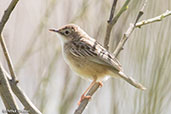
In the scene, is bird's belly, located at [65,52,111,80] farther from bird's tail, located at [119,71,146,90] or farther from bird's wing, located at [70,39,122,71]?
bird's tail, located at [119,71,146,90]

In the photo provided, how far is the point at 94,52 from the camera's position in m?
4.05

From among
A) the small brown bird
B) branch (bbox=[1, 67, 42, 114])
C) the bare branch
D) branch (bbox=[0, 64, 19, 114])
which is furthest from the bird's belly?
branch (bbox=[0, 64, 19, 114])

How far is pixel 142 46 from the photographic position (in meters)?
3.56

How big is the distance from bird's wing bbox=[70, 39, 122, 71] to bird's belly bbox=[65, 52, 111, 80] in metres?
0.07

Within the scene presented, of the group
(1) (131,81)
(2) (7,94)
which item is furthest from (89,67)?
(2) (7,94)

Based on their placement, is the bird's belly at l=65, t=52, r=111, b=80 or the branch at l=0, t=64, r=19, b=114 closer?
the branch at l=0, t=64, r=19, b=114

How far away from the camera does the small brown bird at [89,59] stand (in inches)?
154

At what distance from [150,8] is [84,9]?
0.81 meters

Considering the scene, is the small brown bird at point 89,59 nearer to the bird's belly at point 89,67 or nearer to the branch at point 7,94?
the bird's belly at point 89,67

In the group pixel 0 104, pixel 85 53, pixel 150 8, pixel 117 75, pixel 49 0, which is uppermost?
pixel 49 0

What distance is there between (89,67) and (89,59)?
4.2 inches

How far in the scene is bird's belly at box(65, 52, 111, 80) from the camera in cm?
410

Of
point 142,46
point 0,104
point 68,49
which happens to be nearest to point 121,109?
point 142,46

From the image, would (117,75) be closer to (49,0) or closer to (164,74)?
(164,74)
